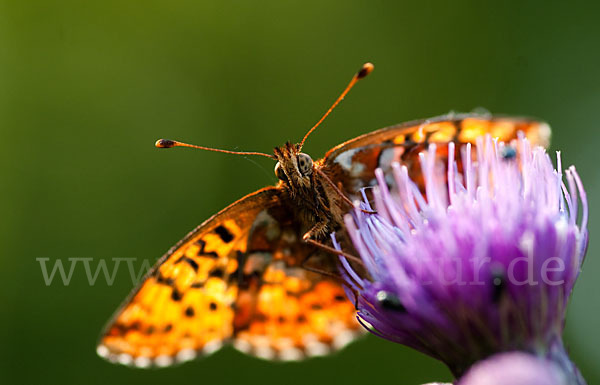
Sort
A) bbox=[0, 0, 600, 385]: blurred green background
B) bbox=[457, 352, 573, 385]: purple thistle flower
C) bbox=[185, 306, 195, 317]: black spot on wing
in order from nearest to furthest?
bbox=[457, 352, 573, 385]: purple thistle flower
bbox=[185, 306, 195, 317]: black spot on wing
bbox=[0, 0, 600, 385]: blurred green background

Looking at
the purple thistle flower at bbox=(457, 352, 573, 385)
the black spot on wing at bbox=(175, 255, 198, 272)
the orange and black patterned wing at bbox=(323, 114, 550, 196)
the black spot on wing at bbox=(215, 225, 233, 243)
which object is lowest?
the purple thistle flower at bbox=(457, 352, 573, 385)

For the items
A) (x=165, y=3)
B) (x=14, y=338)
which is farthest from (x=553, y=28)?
(x=14, y=338)

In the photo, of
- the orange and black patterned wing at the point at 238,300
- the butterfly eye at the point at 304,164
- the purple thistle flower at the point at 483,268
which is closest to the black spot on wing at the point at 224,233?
the orange and black patterned wing at the point at 238,300

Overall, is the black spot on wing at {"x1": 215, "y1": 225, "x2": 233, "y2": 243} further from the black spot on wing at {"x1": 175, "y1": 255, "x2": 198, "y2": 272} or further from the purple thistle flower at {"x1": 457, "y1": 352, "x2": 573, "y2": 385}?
the purple thistle flower at {"x1": 457, "y1": 352, "x2": 573, "y2": 385}

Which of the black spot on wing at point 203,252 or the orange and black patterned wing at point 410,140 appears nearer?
the orange and black patterned wing at point 410,140

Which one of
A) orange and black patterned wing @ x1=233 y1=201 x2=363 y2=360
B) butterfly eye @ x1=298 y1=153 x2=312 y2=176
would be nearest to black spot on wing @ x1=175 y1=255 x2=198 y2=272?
orange and black patterned wing @ x1=233 y1=201 x2=363 y2=360

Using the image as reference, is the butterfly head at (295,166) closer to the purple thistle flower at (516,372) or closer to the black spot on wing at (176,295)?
the black spot on wing at (176,295)
